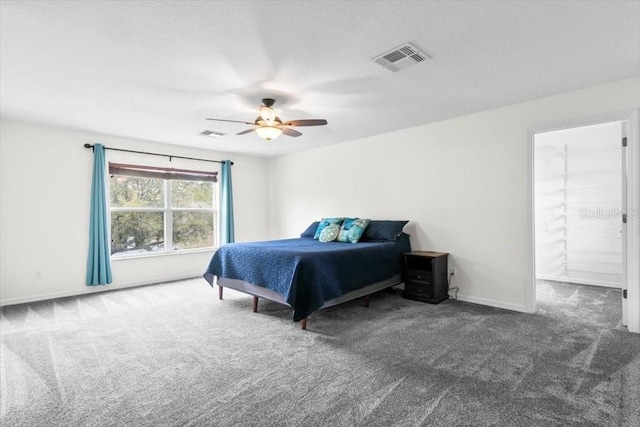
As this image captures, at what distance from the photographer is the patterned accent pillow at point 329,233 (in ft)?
15.2

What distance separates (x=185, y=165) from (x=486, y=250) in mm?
4900

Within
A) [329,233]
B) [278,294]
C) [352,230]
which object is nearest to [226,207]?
[329,233]

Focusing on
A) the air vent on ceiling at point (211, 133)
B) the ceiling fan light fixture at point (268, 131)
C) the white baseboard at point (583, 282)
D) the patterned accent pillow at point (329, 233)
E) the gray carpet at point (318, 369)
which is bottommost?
the gray carpet at point (318, 369)

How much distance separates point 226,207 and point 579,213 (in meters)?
5.87

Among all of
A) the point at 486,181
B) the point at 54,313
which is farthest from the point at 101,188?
the point at 486,181

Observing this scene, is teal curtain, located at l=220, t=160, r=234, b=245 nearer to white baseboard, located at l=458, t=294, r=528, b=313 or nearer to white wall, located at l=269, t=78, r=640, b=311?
white wall, located at l=269, t=78, r=640, b=311

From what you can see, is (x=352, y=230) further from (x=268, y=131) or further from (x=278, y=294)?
(x=268, y=131)

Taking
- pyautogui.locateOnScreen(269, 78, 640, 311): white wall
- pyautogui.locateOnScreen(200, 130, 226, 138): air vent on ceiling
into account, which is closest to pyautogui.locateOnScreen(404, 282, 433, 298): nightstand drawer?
pyautogui.locateOnScreen(269, 78, 640, 311): white wall

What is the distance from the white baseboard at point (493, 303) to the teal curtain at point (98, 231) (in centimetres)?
493

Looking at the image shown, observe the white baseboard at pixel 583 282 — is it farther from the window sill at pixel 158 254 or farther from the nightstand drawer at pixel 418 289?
the window sill at pixel 158 254

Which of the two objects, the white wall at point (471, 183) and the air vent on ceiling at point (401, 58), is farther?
the white wall at point (471, 183)

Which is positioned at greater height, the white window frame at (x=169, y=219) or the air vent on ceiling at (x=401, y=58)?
the air vent on ceiling at (x=401, y=58)

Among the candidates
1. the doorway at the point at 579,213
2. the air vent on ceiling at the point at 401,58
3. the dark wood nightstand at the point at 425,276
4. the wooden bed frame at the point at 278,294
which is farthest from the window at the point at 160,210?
the doorway at the point at 579,213

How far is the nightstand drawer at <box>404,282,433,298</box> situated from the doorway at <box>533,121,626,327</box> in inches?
59.5
